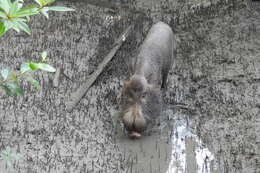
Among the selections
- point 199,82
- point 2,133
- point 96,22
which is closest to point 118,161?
point 2,133

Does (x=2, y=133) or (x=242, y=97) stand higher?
(x=242, y=97)

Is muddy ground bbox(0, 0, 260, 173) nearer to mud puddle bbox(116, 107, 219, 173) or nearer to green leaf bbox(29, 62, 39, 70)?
mud puddle bbox(116, 107, 219, 173)

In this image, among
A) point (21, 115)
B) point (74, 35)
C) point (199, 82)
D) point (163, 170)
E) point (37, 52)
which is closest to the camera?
point (163, 170)

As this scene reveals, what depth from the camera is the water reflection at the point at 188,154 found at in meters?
5.77

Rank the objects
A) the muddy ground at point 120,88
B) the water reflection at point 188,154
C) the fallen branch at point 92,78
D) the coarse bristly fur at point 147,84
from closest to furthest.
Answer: the water reflection at point 188,154, the muddy ground at point 120,88, the coarse bristly fur at point 147,84, the fallen branch at point 92,78

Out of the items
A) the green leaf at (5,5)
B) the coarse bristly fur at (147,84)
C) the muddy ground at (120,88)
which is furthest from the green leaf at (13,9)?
the coarse bristly fur at (147,84)

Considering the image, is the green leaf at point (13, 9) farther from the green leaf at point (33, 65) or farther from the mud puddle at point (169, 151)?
the mud puddle at point (169, 151)

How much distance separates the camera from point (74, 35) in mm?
9289

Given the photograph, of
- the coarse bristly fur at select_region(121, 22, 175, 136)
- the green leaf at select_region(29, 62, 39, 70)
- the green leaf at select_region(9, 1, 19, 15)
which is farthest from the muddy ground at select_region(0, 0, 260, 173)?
the green leaf at select_region(9, 1, 19, 15)

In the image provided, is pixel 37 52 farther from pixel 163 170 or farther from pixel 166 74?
pixel 163 170

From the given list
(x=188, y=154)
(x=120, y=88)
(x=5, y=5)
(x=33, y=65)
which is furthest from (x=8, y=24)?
(x=120, y=88)

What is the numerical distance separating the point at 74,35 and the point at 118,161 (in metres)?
4.14

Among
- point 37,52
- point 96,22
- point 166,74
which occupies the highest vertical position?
point 96,22

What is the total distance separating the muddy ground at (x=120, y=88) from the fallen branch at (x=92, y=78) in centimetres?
10
